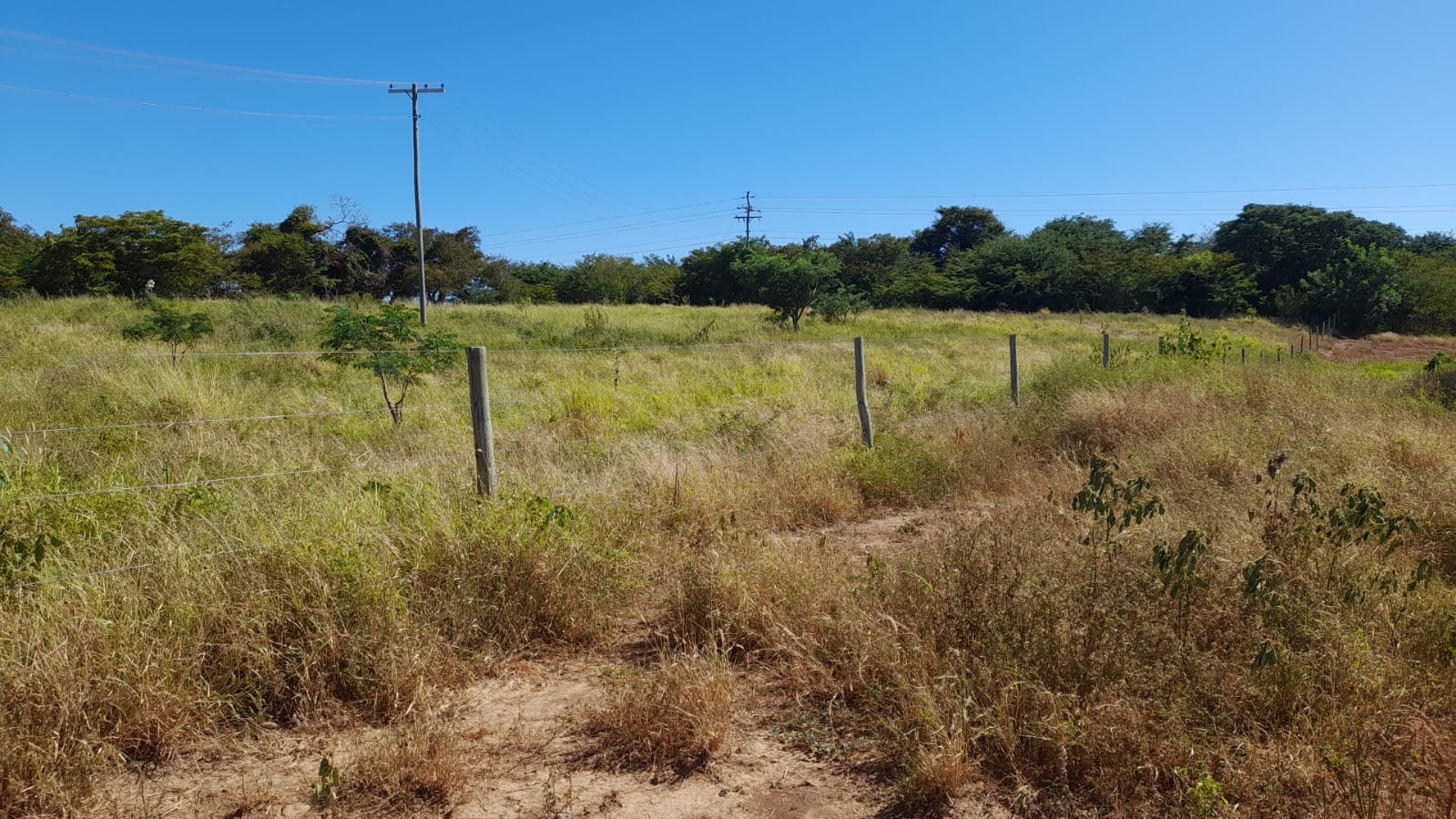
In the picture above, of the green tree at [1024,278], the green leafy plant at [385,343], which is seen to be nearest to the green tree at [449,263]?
the green tree at [1024,278]

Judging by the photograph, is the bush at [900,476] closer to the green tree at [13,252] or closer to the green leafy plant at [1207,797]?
the green leafy plant at [1207,797]

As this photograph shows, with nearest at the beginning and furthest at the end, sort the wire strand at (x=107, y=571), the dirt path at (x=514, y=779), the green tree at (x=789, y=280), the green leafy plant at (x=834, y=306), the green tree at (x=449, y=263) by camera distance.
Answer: the dirt path at (x=514, y=779)
the wire strand at (x=107, y=571)
the green tree at (x=789, y=280)
the green leafy plant at (x=834, y=306)
the green tree at (x=449, y=263)

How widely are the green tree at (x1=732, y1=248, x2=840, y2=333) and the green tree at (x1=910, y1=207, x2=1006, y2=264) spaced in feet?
159

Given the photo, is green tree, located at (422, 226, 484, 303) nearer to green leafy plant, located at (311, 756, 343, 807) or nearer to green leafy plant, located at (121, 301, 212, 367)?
green leafy plant, located at (121, 301, 212, 367)

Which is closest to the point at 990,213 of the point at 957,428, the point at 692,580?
the point at 957,428

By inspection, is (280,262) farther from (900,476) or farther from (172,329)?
(900,476)

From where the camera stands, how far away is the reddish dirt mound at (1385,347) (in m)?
28.4

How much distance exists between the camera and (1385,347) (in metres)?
34.9

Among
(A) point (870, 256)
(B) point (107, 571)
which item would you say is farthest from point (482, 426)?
(A) point (870, 256)

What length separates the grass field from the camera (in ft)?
9.47

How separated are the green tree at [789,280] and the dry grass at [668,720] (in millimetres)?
28582

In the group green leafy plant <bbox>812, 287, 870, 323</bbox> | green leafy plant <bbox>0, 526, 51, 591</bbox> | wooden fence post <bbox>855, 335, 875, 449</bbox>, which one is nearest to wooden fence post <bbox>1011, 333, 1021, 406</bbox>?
wooden fence post <bbox>855, 335, 875, 449</bbox>

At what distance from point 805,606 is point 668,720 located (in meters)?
1.03

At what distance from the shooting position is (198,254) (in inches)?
1480
